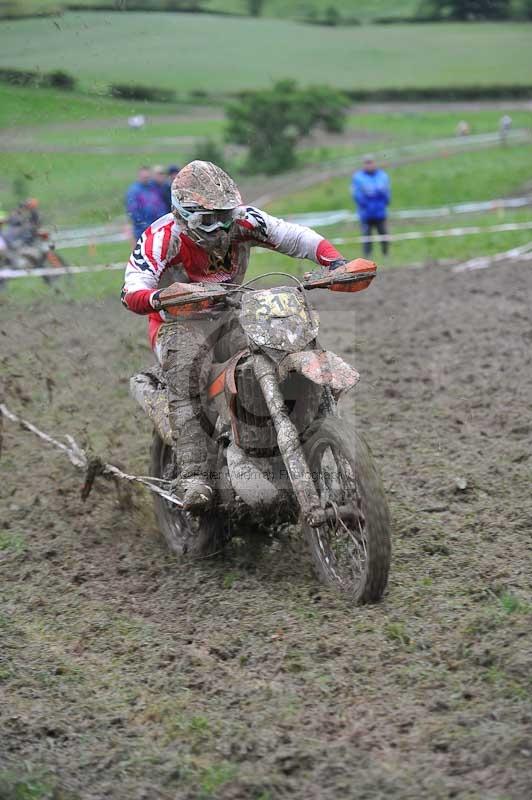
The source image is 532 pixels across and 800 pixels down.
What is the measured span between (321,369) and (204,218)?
1.12m

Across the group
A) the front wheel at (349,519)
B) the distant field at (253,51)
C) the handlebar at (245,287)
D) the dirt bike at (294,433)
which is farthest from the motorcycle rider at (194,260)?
the distant field at (253,51)

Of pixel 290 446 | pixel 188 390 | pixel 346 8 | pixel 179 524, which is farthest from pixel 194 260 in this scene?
pixel 346 8

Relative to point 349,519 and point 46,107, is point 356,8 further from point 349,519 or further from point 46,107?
point 349,519

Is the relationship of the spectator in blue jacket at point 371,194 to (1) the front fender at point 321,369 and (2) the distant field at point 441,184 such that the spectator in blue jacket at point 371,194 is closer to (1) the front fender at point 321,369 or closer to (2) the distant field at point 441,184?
A: (2) the distant field at point 441,184

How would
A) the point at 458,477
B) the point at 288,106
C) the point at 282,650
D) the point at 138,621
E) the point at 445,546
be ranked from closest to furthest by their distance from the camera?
the point at 282,650 → the point at 138,621 → the point at 445,546 → the point at 458,477 → the point at 288,106

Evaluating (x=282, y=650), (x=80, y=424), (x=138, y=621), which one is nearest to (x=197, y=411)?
(x=138, y=621)

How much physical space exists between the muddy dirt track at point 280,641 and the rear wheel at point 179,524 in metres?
0.11

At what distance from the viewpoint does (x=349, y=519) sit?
5055 millimetres

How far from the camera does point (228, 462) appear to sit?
561cm

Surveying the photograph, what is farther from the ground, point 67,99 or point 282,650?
point 67,99

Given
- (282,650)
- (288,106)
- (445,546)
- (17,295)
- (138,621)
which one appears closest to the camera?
(282,650)

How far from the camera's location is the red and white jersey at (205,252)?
5.86 m

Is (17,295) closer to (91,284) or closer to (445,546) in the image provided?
(91,284)

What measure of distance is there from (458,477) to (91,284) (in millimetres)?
11755
